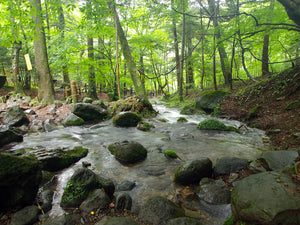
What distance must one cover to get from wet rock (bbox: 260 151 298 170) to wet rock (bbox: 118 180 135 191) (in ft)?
8.71

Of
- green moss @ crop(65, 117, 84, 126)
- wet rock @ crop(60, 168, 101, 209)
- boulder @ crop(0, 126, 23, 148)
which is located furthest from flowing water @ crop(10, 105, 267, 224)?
green moss @ crop(65, 117, 84, 126)

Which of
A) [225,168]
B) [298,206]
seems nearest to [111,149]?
[225,168]

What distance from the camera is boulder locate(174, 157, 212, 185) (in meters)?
3.08

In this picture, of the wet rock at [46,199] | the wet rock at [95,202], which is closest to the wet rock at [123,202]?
the wet rock at [95,202]

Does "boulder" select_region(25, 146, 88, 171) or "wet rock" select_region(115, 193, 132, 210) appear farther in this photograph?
"boulder" select_region(25, 146, 88, 171)

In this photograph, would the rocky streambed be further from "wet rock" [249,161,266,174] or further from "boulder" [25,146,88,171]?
"boulder" [25,146,88,171]

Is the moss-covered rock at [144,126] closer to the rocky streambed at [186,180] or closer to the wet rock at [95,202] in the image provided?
the rocky streambed at [186,180]

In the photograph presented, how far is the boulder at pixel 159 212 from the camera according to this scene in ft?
7.23

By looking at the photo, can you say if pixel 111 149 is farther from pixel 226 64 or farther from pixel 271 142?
pixel 226 64

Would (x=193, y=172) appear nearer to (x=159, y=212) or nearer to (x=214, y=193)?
(x=214, y=193)

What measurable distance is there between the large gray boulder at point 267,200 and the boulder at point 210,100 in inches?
333

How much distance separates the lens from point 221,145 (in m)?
5.01

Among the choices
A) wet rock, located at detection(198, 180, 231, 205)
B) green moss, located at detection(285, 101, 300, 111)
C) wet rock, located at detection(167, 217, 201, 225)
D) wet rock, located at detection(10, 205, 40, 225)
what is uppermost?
green moss, located at detection(285, 101, 300, 111)

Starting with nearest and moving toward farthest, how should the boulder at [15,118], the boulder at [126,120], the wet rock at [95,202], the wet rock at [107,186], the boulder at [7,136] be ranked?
the wet rock at [95,202], the wet rock at [107,186], the boulder at [7,136], the boulder at [15,118], the boulder at [126,120]
